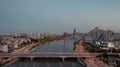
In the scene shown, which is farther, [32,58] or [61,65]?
[32,58]

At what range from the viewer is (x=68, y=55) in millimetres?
17141

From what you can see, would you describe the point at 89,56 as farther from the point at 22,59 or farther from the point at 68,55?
the point at 22,59

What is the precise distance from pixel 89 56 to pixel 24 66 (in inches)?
188

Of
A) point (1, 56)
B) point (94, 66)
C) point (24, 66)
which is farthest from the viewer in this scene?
point (1, 56)

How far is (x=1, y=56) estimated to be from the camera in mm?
16375

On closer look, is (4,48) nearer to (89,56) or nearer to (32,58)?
(32,58)

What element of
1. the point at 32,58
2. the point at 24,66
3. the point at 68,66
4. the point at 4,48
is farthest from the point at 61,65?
the point at 4,48

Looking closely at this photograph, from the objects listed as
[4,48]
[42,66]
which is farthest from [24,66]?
[4,48]

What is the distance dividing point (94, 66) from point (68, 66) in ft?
5.48

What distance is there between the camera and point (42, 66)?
13758mm

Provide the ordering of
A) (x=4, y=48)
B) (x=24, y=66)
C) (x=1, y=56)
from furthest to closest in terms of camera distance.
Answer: (x=4, y=48) → (x=1, y=56) → (x=24, y=66)

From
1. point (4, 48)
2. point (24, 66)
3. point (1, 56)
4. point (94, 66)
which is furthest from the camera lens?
point (4, 48)

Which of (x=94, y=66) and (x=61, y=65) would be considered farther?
(x=61, y=65)

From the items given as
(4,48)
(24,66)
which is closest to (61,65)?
(24,66)
